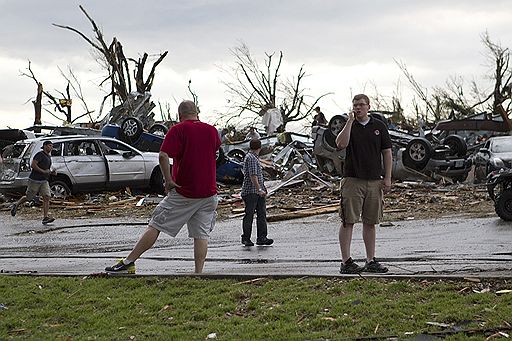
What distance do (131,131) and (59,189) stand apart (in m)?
5.67

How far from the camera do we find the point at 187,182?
30.2 feet

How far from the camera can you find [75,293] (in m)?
8.45

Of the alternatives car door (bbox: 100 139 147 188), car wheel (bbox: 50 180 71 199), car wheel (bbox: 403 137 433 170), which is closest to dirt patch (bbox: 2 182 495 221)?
car wheel (bbox: 50 180 71 199)

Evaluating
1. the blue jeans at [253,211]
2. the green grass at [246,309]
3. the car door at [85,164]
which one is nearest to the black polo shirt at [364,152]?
the green grass at [246,309]

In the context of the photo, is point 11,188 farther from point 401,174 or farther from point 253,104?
point 253,104

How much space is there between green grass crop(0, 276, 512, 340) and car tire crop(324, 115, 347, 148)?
17.9m

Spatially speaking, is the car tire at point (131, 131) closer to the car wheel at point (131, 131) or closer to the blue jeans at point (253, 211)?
the car wheel at point (131, 131)

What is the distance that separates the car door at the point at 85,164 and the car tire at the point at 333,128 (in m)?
6.42

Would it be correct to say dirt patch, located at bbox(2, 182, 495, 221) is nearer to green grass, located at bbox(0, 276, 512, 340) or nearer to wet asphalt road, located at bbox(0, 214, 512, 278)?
wet asphalt road, located at bbox(0, 214, 512, 278)

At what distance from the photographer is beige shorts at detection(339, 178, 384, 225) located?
30.0 feet

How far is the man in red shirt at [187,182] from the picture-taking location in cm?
917

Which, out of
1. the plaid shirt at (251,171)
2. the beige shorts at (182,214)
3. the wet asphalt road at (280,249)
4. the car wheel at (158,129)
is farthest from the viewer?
the car wheel at (158,129)

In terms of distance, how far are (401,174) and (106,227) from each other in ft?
35.3

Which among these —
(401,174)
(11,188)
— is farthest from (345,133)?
(401,174)
